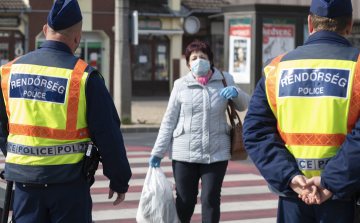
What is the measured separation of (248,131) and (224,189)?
5.05 m

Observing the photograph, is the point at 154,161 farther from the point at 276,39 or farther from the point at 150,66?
the point at 150,66

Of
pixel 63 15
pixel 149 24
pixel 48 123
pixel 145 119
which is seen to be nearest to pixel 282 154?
pixel 48 123

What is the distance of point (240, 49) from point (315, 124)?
519 inches

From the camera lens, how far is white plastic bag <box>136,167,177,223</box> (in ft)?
16.3

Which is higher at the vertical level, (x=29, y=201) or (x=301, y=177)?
(x=301, y=177)

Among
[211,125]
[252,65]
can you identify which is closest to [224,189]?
[211,125]

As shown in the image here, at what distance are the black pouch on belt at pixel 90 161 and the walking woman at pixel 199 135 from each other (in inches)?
72.5

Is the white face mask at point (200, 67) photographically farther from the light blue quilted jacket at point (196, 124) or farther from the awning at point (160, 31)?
the awning at point (160, 31)

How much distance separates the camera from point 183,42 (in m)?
31.2

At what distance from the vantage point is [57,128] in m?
3.06

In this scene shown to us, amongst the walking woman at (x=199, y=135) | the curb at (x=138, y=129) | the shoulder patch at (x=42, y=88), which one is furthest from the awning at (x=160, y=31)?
the shoulder patch at (x=42, y=88)

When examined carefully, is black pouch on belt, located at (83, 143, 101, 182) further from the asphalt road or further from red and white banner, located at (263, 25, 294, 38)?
red and white banner, located at (263, 25, 294, 38)

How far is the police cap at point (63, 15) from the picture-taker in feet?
10.3

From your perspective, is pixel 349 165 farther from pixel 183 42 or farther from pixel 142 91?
pixel 183 42
